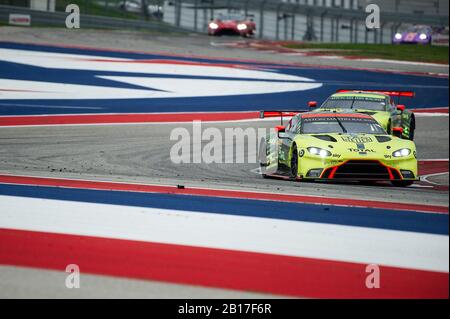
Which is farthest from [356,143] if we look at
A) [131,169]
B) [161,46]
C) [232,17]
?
[232,17]

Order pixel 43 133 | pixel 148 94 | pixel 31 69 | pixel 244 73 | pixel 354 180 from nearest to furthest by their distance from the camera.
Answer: pixel 354 180 → pixel 43 133 → pixel 148 94 → pixel 31 69 → pixel 244 73

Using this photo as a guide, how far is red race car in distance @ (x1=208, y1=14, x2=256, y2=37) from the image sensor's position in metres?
39.7

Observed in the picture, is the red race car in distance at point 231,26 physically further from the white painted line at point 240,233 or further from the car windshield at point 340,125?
the white painted line at point 240,233

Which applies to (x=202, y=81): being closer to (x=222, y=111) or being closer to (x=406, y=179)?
(x=222, y=111)

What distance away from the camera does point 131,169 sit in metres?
11.9

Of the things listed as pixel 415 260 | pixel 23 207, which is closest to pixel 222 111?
pixel 23 207

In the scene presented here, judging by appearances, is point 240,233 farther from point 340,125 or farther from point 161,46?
point 161,46

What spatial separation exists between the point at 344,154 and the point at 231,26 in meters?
29.4

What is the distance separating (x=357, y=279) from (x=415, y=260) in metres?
0.66

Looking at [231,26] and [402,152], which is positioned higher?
[231,26]

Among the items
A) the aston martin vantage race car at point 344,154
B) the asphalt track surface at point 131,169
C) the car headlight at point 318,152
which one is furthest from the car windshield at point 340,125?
the asphalt track surface at point 131,169

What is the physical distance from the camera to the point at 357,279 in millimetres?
5535

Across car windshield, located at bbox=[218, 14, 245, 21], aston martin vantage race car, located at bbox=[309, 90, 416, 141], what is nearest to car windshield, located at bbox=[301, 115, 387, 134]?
aston martin vantage race car, located at bbox=[309, 90, 416, 141]

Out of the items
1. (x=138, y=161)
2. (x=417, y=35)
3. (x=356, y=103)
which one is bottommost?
(x=138, y=161)
